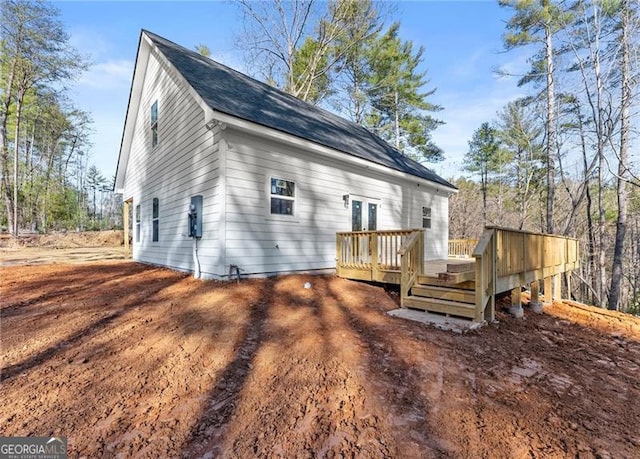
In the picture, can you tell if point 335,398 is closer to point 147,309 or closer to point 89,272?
point 147,309

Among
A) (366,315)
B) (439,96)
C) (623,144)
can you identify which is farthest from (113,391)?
(439,96)

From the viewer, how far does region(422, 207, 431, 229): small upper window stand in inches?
441

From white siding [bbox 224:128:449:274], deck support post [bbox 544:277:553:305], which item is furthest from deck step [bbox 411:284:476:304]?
deck support post [bbox 544:277:553:305]

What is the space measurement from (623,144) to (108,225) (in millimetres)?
38705

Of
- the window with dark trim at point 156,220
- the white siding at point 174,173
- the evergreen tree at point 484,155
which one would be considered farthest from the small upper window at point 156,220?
the evergreen tree at point 484,155

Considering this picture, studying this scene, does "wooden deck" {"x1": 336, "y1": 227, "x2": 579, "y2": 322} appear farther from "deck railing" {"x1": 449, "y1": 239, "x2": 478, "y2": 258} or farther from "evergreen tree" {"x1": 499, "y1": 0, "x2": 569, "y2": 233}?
"evergreen tree" {"x1": 499, "y1": 0, "x2": 569, "y2": 233}

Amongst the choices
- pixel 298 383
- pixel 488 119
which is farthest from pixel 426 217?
pixel 488 119

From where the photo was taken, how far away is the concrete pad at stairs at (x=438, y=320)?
4196mm

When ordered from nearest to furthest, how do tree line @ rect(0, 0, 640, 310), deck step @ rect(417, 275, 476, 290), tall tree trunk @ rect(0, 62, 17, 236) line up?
deck step @ rect(417, 275, 476, 290), tree line @ rect(0, 0, 640, 310), tall tree trunk @ rect(0, 62, 17, 236)

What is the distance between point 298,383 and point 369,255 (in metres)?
4.42

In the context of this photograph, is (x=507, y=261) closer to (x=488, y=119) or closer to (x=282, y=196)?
(x=282, y=196)

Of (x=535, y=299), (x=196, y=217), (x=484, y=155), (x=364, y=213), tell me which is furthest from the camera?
(x=484, y=155)

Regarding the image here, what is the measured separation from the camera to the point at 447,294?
485 centimetres

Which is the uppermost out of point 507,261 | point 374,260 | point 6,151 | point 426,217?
point 6,151
